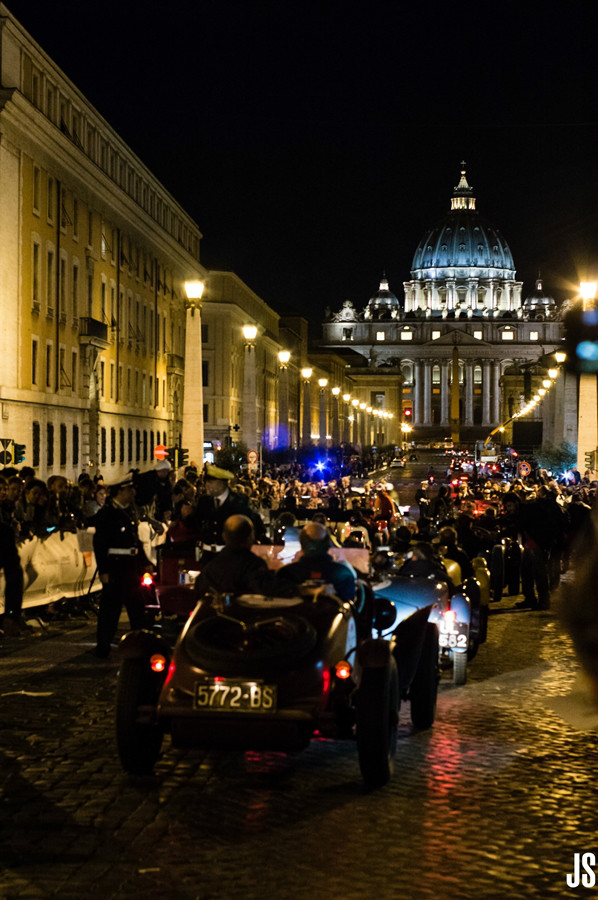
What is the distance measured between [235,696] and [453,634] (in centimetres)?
492

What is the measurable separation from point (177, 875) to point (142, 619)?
24.6 ft

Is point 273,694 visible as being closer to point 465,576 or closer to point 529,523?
point 465,576

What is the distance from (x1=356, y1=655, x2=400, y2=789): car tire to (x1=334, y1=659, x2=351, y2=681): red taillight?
103mm

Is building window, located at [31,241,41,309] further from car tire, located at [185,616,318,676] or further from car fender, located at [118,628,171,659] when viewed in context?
car tire, located at [185,616,318,676]

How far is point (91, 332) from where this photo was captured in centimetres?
5041

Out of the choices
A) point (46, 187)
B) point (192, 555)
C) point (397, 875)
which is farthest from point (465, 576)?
point (46, 187)

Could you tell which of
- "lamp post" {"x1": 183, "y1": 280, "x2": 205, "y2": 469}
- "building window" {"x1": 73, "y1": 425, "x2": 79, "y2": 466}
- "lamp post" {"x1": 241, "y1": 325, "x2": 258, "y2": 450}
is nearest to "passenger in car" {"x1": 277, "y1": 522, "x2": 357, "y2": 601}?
"lamp post" {"x1": 183, "y1": 280, "x2": 205, "y2": 469}

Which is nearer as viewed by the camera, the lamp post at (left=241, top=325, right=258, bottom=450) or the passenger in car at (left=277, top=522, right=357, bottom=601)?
the passenger in car at (left=277, top=522, right=357, bottom=601)

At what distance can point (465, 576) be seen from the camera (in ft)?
48.9

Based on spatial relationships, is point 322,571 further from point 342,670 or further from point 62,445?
point 62,445

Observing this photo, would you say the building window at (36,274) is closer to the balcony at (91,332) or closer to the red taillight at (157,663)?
the balcony at (91,332)

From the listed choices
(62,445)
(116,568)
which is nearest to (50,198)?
(62,445)

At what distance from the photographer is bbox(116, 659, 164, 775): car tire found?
26.3 feet
